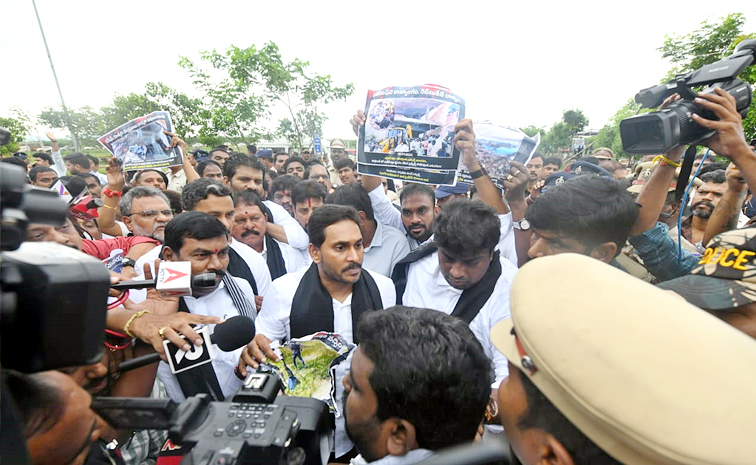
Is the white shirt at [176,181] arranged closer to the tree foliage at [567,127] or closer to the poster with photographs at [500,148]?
the poster with photographs at [500,148]

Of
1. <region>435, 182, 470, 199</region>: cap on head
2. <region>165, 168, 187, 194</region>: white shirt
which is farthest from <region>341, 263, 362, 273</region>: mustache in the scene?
<region>165, 168, 187, 194</region>: white shirt

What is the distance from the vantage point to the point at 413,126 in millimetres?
2725

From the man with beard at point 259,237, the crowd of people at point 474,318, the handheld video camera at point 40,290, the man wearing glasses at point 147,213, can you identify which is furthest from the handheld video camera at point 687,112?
the man wearing glasses at point 147,213

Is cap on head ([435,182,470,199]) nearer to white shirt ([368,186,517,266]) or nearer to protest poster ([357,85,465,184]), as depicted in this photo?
white shirt ([368,186,517,266])

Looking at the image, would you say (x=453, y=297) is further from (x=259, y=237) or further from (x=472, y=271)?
(x=259, y=237)

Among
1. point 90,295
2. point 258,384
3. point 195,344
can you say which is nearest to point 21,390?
point 90,295

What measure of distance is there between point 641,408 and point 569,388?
11cm

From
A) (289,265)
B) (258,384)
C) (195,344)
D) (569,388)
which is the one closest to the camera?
(569,388)

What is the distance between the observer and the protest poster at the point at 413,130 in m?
2.65

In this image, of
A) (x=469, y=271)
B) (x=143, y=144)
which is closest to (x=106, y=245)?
(x=143, y=144)

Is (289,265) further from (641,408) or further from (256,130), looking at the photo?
(256,130)

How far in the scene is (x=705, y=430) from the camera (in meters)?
0.59

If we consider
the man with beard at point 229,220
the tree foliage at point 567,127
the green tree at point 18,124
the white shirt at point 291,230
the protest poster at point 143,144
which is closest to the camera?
the man with beard at point 229,220

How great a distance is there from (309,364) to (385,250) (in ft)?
5.98
